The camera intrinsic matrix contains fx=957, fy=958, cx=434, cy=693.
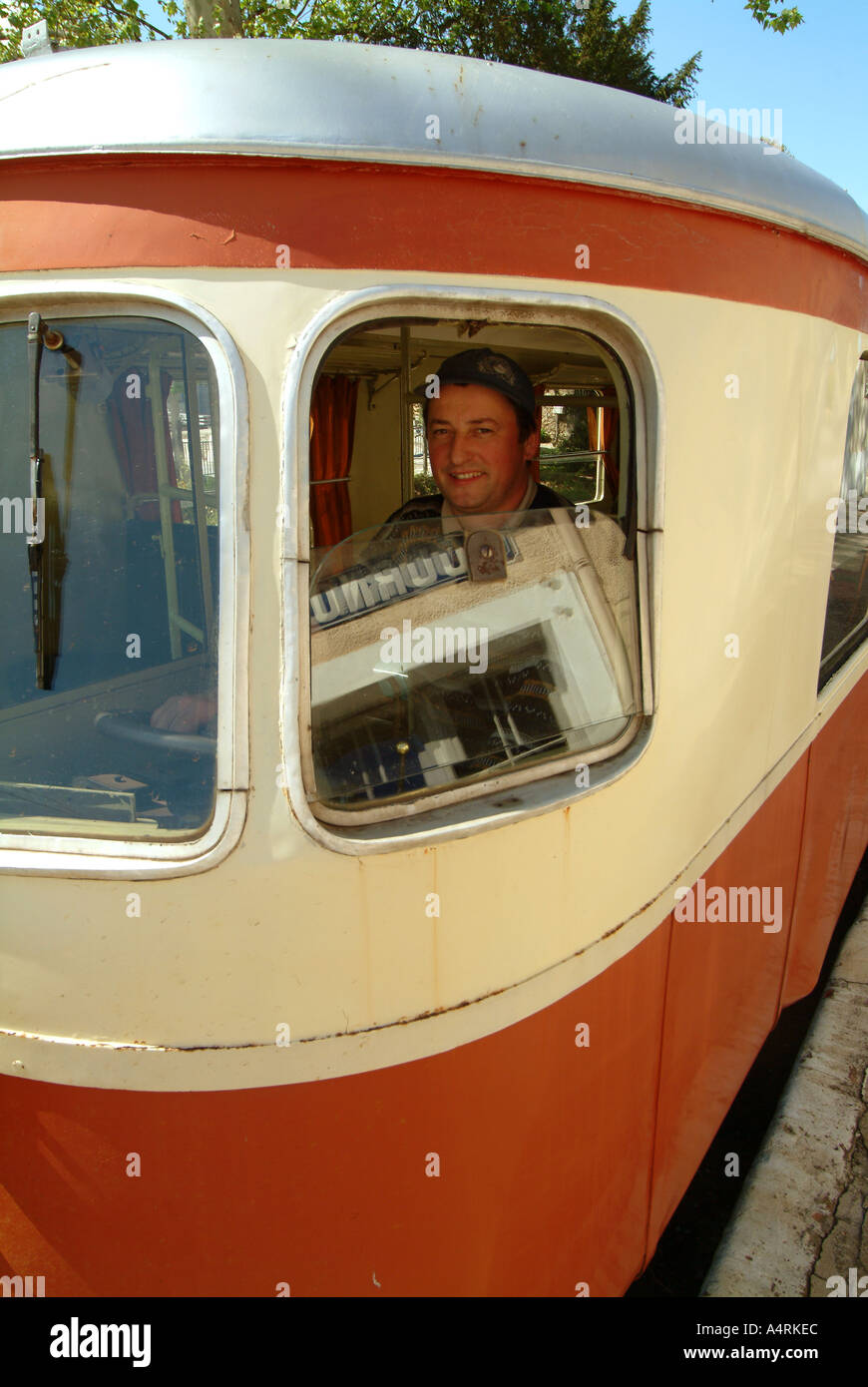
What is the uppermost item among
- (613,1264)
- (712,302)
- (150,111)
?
(150,111)

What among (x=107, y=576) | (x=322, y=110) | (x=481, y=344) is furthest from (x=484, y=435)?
(x=481, y=344)

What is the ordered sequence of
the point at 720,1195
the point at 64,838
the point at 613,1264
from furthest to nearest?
the point at 720,1195, the point at 613,1264, the point at 64,838

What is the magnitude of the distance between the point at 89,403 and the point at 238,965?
91 centimetres

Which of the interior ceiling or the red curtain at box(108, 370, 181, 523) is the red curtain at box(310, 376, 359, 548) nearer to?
the interior ceiling

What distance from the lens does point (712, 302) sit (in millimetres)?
1863

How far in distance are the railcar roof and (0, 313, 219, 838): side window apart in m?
0.27

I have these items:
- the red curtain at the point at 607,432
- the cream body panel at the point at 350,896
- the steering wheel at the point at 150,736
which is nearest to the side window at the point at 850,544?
the red curtain at the point at 607,432

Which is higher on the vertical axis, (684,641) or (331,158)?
(331,158)

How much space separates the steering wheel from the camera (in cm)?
149

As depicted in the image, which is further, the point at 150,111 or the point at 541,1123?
the point at 541,1123

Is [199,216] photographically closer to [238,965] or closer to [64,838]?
[64,838]

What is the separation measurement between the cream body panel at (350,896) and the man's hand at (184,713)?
82 mm

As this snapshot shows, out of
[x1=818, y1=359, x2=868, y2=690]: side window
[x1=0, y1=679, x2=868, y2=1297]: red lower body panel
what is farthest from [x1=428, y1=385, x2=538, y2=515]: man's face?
[x1=818, y1=359, x2=868, y2=690]: side window
